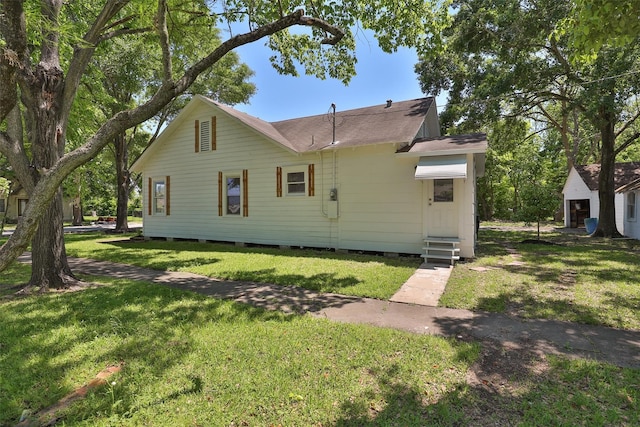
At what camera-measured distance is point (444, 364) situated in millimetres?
3254

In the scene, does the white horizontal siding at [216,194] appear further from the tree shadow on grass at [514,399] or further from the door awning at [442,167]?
the tree shadow on grass at [514,399]

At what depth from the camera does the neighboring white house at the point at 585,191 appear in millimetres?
19477

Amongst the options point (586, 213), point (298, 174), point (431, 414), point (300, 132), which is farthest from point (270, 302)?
point (586, 213)

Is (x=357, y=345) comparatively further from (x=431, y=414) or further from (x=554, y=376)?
(x=554, y=376)

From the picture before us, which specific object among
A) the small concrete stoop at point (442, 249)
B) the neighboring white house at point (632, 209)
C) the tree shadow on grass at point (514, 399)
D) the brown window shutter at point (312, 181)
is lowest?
the tree shadow on grass at point (514, 399)

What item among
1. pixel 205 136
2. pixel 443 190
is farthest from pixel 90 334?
pixel 205 136

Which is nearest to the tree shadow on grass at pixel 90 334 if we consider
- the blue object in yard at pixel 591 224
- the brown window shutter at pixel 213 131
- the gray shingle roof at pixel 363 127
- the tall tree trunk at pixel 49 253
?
the tall tree trunk at pixel 49 253

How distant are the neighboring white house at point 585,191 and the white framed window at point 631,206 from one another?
3.68m

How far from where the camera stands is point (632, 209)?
15422 mm

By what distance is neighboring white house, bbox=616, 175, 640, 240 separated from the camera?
1454cm

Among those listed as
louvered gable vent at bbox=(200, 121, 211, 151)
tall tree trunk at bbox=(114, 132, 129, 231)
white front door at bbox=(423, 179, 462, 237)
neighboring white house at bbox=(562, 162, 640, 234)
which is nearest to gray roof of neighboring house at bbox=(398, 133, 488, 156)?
white front door at bbox=(423, 179, 462, 237)

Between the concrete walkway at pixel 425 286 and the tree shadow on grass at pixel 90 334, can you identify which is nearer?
the tree shadow on grass at pixel 90 334

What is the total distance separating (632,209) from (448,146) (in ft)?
44.2

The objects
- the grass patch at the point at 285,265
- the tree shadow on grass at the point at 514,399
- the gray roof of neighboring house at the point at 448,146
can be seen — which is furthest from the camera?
the gray roof of neighboring house at the point at 448,146
